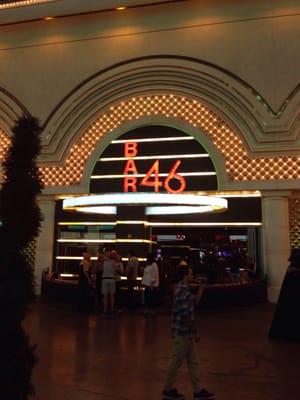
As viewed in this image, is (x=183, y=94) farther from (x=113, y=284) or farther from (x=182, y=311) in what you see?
(x=182, y=311)

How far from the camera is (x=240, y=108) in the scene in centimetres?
1384

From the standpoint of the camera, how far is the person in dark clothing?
7.46 m

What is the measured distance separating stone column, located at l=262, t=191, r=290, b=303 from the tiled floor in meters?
3.62

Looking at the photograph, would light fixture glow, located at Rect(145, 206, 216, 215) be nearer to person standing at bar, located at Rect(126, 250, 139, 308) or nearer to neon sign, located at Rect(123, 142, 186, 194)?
neon sign, located at Rect(123, 142, 186, 194)

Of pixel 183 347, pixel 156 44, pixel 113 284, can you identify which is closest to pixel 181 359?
pixel 183 347

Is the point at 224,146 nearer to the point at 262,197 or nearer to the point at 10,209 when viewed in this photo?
the point at 262,197

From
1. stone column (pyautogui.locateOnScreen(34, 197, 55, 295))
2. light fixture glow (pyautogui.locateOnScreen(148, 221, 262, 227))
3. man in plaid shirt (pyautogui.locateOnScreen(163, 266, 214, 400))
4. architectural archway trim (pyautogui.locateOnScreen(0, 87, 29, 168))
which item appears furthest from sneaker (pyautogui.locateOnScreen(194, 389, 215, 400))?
architectural archway trim (pyautogui.locateOnScreen(0, 87, 29, 168))

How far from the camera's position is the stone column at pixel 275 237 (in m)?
13.1

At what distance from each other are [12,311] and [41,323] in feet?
21.3

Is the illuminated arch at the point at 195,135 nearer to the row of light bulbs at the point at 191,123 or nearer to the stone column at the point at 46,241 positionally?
the row of light bulbs at the point at 191,123

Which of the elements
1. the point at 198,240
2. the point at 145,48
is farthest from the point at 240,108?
the point at 198,240

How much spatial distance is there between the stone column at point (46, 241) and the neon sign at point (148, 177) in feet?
9.35

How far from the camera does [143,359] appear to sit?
6121 mm

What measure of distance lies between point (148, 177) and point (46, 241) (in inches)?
163
